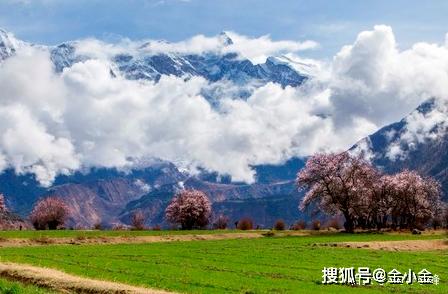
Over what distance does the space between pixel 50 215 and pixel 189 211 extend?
142 feet

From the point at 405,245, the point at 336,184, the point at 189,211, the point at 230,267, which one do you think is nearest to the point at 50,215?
the point at 189,211

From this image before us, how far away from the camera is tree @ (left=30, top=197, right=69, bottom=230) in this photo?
190m

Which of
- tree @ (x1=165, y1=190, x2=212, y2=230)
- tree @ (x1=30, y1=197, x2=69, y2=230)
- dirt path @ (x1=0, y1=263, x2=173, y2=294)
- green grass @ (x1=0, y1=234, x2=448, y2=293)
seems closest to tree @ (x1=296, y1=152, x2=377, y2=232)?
tree @ (x1=165, y1=190, x2=212, y2=230)

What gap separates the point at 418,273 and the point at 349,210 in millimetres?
96048

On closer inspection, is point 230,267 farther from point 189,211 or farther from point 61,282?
point 189,211

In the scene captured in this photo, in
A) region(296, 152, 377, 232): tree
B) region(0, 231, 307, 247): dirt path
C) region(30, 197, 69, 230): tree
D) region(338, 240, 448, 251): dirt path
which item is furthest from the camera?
region(30, 197, 69, 230): tree

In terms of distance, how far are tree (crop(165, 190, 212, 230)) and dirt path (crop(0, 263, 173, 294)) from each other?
135m

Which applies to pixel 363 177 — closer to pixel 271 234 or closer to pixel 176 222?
pixel 271 234

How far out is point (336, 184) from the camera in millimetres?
139750

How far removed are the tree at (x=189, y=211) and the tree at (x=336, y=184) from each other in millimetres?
50589

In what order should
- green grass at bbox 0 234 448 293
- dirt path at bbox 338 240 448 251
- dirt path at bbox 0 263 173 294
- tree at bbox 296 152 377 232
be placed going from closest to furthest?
dirt path at bbox 0 263 173 294
green grass at bbox 0 234 448 293
dirt path at bbox 338 240 448 251
tree at bbox 296 152 377 232

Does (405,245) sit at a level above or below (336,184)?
below

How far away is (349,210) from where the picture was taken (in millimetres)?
145125

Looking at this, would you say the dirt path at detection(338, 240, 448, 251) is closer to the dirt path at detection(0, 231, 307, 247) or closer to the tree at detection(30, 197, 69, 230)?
the dirt path at detection(0, 231, 307, 247)
